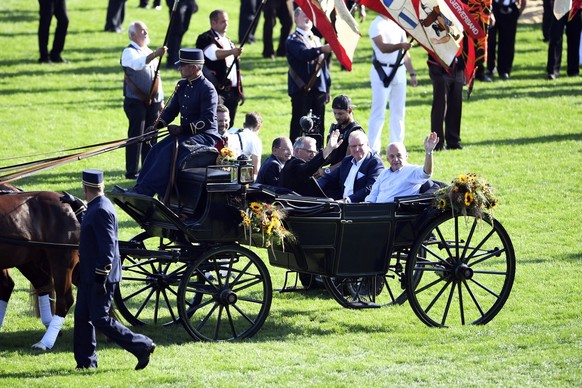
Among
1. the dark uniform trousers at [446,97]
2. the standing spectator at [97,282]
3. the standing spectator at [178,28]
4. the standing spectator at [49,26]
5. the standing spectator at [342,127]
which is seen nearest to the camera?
the standing spectator at [97,282]

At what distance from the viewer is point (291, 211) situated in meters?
10.6

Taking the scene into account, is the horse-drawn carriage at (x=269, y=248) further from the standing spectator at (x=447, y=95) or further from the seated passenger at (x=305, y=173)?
the standing spectator at (x=447, y=95)

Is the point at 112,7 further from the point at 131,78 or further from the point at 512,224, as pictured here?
the point at 512,224

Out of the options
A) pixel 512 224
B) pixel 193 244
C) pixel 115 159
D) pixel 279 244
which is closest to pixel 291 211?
pixel 279 244

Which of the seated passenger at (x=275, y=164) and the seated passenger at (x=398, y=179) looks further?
the seated passenger at (x=275, y=164)

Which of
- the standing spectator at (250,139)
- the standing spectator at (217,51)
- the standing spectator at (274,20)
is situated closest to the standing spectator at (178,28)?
the standing spectator at (274,20)

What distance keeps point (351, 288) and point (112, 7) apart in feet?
47.9

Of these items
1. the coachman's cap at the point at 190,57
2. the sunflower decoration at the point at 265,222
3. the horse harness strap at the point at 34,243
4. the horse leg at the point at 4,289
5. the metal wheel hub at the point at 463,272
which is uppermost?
the coachman's cap at the point at 190,57

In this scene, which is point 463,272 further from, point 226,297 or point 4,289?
point 4,289

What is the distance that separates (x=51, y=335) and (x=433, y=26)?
540cm

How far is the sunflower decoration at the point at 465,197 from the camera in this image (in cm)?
1077

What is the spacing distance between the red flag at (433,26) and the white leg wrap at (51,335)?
16.4 feet

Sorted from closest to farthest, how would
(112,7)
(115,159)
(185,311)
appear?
1. (185,311)
2. (115,159)
3. (112,7)

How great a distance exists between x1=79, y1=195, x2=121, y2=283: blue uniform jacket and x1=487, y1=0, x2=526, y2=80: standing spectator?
45.4 ft
